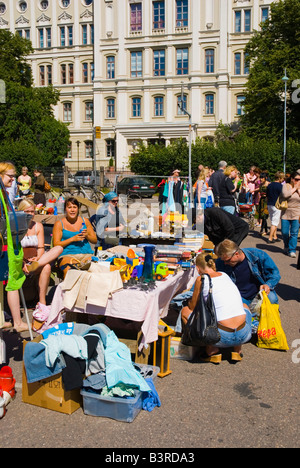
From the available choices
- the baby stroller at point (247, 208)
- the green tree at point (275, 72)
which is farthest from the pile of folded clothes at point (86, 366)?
the green tree at point (275, 72)

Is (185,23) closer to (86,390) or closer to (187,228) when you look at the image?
(187,228)

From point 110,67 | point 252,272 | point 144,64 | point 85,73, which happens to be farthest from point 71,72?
point 252,272

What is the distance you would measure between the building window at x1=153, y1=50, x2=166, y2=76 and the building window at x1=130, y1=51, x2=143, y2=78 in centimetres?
152

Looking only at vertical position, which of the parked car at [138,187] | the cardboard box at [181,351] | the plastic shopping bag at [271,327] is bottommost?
the cardboard box at [181,351]

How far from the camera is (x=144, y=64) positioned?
52.2m

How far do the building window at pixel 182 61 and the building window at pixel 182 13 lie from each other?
8.12 ft

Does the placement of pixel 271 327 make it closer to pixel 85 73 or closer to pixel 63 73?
pixel 85 73

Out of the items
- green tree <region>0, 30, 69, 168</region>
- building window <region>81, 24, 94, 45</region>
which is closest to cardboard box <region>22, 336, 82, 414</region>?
green tree <region>0, 30, 69, 168</region>

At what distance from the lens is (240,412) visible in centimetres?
412

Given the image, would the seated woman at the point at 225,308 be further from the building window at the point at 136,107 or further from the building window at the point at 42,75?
the building window at the point at 42,75

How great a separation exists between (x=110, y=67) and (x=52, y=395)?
53488 mm

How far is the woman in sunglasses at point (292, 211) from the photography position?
34.1ft

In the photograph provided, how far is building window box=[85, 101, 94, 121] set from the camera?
5694 cm

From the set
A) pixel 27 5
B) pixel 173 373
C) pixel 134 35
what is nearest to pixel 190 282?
pixel 173 373
